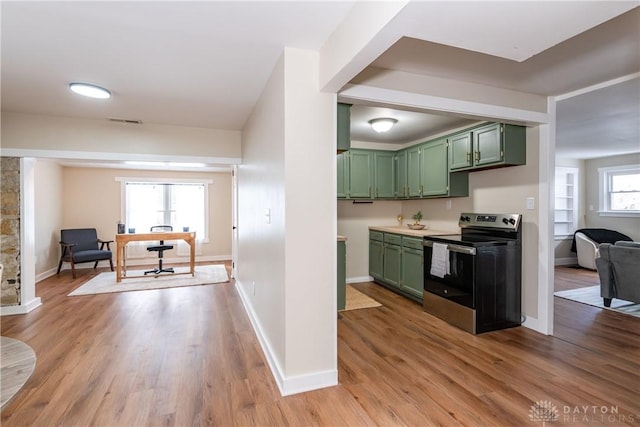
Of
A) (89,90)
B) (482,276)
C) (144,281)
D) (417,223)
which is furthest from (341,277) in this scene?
(144,281)

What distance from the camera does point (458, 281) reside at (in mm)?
3227

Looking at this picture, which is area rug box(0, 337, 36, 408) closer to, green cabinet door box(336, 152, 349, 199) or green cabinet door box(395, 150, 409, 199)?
green cabinet door box(336, 152, 349, 199)

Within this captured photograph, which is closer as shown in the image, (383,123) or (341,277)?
(341,277)

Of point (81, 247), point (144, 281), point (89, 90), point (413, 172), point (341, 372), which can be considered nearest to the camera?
point (341, 372)

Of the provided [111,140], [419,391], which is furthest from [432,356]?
[111,140]

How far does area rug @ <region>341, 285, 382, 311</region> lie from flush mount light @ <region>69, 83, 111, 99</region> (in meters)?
3.25

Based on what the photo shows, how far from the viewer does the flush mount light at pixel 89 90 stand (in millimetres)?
2690

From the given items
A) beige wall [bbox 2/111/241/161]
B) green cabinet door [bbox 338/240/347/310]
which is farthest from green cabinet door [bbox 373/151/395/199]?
beige wall [bbox 2/111/241/161]

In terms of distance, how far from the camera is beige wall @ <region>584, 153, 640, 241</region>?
607cm

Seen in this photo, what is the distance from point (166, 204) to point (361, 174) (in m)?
4.71

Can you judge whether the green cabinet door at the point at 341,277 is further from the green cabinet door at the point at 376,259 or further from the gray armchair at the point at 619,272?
the gray armchair at the point at 619,272

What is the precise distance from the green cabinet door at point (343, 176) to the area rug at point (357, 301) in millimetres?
1407

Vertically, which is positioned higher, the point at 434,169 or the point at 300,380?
the point at 434,169

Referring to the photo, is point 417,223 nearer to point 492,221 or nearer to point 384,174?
point 384,174
